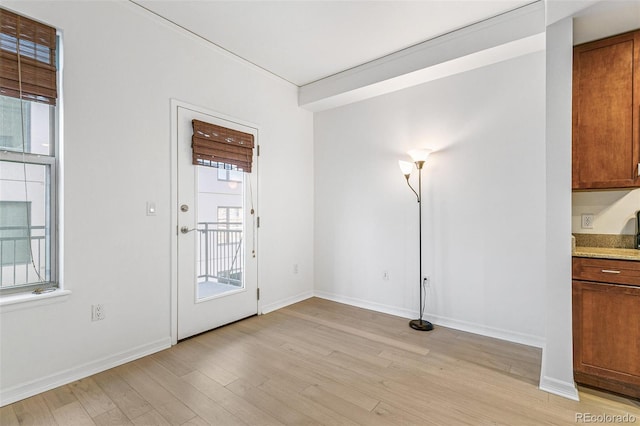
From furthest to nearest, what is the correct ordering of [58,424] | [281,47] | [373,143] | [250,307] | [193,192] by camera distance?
[373,143]
[250,307]
[281,47]
[193,192]
[58,424]

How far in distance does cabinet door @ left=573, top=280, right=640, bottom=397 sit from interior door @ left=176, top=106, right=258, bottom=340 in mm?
2991

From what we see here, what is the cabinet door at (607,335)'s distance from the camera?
6.32 feet

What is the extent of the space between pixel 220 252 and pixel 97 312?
1.19 m

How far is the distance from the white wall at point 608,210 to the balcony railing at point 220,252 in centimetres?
327

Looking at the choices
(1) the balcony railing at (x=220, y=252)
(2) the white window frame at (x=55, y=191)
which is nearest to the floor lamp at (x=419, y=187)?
(1) the balcony railing at (x=220, y=252)

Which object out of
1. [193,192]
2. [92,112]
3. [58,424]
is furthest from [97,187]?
[58,424]

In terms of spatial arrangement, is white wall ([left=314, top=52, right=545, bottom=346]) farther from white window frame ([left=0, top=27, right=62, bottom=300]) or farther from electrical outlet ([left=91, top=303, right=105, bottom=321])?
white window frame ([left=0, top=27, right=62, bottom=300])

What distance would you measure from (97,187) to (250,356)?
184cm

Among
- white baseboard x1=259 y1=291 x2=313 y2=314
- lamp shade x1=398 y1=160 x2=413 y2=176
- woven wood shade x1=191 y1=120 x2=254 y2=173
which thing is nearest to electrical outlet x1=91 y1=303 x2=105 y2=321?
woven wood shade x1=191 y1=120 x2=254 y2=173

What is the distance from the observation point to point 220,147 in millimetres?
3129

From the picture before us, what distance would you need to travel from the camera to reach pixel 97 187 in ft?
7.56

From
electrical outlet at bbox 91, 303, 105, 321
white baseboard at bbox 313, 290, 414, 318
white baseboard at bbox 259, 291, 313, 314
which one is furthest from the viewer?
white baseboard at bbox 259, 291, 313, 314

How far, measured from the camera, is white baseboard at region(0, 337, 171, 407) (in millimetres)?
1923

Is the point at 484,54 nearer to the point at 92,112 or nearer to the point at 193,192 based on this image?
the point at 193,192
